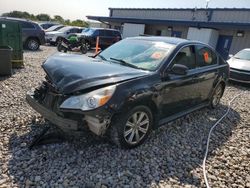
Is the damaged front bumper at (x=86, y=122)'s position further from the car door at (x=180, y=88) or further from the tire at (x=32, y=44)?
the tire at (x=32, y=44)

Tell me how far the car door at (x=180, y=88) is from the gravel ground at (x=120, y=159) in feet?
1.57

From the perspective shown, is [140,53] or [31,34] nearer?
[140,53]

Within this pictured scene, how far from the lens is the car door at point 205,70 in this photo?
4.77 m

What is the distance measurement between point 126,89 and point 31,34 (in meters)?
12.2

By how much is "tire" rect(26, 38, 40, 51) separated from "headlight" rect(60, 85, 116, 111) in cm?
1219

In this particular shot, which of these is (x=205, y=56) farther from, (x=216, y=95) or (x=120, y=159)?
(x=120, y=159)

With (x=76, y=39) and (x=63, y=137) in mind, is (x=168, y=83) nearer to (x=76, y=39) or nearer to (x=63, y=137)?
(x=63, y=137)

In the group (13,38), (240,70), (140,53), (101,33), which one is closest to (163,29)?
(101,33)

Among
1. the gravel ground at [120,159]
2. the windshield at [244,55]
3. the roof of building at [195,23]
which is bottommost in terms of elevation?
the gravel ground at [120,159]

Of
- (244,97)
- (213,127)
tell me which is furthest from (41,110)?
(244,97)

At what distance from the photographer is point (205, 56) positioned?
5.07 meters

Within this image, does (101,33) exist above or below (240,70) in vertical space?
above

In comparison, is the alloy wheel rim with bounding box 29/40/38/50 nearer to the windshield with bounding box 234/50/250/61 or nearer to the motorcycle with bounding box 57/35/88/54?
the motorcycle with bounding box 57/35/88/54

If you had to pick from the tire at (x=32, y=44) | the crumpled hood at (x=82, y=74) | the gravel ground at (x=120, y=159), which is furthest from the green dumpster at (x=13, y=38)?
the tire at (x=32, y=44)
